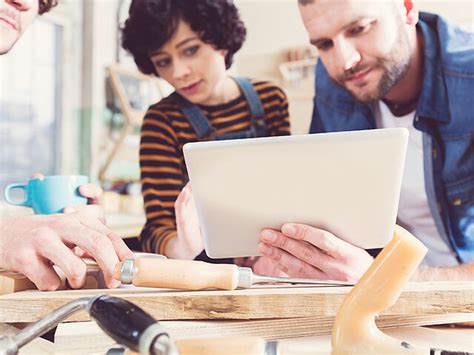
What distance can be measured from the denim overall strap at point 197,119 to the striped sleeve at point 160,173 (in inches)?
1.8

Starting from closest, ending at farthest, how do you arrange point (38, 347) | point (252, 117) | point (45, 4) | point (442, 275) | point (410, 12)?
1. point (38, 347)
2. point (442, 275)
3. point (45, 4)
4. point (410, 12)
5. point (252, 117)

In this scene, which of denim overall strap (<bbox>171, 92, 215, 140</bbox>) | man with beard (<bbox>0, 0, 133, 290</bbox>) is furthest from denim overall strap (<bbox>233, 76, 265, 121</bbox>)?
man with beard (<bbox>0, 0, 133, 290</bbox>)

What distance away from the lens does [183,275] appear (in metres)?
0.48

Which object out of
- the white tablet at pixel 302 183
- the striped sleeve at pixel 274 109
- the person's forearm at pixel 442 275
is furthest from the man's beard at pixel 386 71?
the white tablet at pixel 302 183

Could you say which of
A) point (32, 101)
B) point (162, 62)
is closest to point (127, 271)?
point (162, 62)

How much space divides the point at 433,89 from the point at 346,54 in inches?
8.1

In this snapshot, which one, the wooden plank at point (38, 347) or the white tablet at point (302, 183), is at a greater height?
the white tablet at point (302, 183)

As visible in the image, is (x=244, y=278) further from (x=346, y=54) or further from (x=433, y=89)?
(x=433, y=89)

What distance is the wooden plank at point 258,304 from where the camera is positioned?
1.51 ft

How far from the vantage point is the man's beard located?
1.07m

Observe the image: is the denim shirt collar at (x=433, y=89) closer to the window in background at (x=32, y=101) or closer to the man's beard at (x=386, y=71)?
the man's beard at (x=386, y=71)

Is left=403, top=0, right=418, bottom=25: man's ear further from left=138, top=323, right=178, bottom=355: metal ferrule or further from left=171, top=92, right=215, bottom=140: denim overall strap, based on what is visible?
left=138, top=323, right=178, bottom=355: metal ferrule

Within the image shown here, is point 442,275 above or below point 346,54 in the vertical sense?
below

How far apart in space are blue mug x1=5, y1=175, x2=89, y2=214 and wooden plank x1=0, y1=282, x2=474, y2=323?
244 mm
